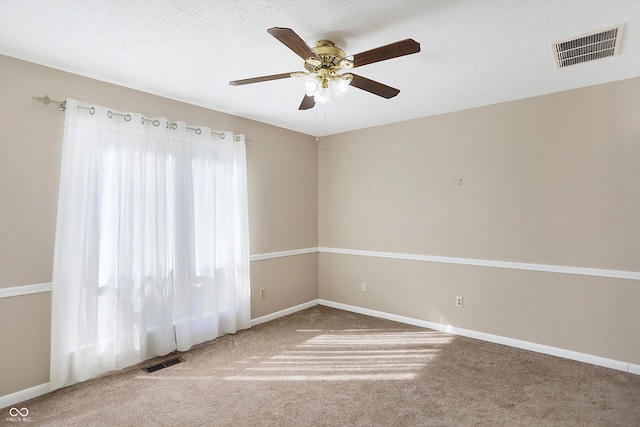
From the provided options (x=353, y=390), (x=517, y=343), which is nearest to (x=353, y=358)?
(x=353, y=390)

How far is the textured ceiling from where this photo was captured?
1.89 metres

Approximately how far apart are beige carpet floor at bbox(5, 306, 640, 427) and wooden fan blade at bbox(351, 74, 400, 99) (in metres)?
2.30

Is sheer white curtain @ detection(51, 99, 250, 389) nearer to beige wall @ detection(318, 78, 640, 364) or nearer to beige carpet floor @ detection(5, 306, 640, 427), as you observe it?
beige carpet floor @ detection(5, 306, 640, 427)

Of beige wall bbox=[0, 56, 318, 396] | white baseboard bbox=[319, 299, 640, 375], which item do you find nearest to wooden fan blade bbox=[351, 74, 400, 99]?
beige wall bbox=[0, 56, 318, 396]

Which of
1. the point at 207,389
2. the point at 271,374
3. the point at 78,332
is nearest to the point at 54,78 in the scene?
the point at 78,332

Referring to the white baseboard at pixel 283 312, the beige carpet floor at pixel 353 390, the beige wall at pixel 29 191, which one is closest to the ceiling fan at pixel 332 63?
the beige wall at pixel 29 191

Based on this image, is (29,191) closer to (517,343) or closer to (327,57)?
(327,57)

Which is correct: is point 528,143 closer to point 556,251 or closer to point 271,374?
A: point 556,251

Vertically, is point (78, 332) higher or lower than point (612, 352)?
higher

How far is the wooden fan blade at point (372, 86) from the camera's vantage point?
2.24 m

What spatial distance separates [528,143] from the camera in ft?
11.0

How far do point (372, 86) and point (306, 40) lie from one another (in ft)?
1.80

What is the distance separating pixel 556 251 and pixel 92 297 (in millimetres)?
4240

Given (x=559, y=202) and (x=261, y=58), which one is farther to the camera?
(x=559, y=202)
